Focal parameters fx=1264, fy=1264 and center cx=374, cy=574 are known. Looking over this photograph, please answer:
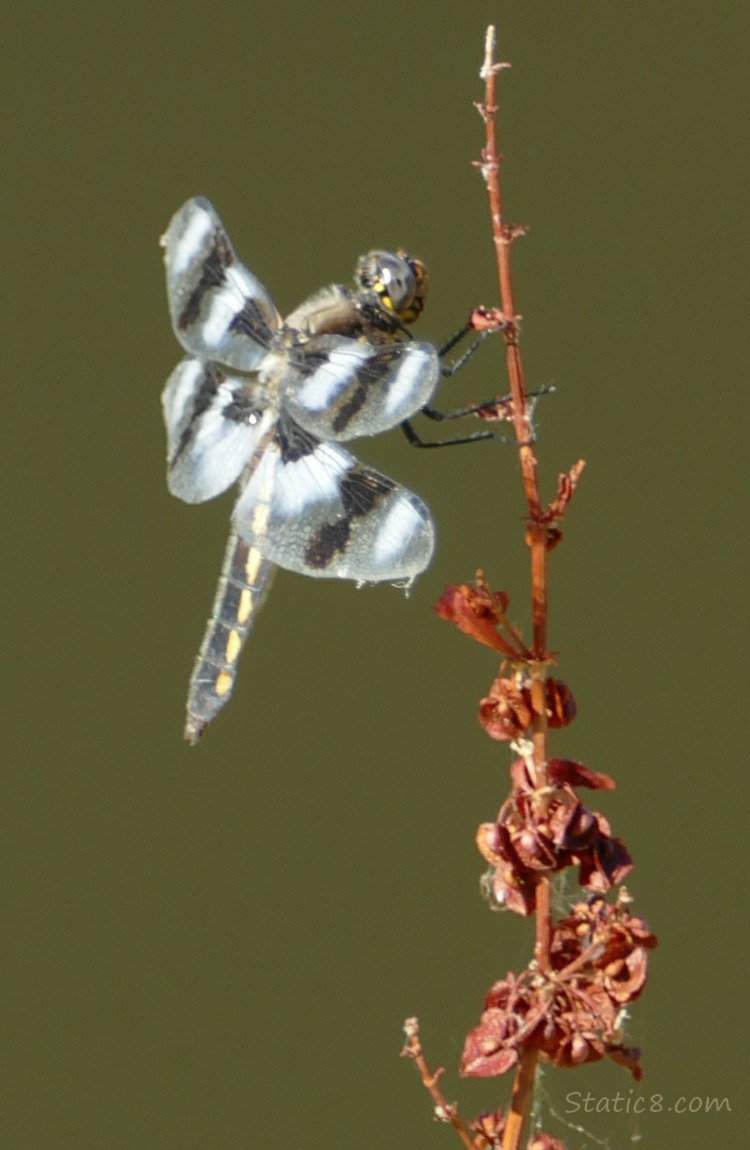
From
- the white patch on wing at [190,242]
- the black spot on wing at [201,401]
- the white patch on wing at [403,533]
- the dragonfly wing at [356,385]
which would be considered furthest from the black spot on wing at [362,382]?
the white patch on wing at [190,242]

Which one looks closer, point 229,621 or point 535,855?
point 535,855

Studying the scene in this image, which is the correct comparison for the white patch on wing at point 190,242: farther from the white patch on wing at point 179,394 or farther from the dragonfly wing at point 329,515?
the dragonfly wing at point 329,515

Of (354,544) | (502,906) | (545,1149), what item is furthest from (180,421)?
(545,1149)

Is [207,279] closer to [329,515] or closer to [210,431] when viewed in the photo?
[210,431]

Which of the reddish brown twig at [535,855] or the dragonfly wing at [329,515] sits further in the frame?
the dragonfly wing at [329,515]

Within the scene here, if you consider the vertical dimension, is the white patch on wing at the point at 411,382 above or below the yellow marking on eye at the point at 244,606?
above

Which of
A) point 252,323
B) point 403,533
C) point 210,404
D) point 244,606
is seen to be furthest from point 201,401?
point 403,533
